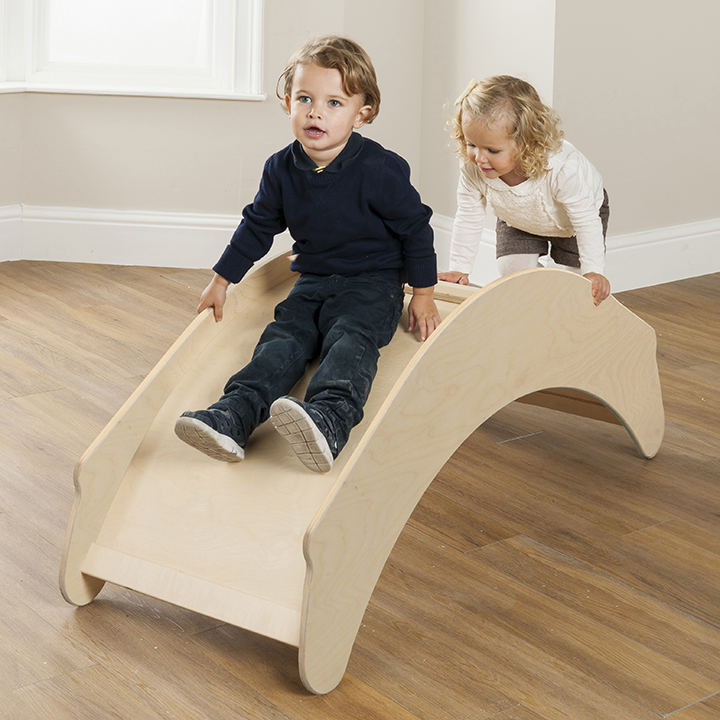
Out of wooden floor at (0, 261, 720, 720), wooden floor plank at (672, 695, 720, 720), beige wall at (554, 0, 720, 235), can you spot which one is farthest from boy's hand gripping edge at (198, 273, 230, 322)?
beige wall at (554, 0, 720, 235)

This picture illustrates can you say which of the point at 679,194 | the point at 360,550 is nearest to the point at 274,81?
the point at 679,194

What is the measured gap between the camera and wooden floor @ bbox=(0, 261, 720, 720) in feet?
3.58

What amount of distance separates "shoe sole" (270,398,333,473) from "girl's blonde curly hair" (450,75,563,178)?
662 millimetres

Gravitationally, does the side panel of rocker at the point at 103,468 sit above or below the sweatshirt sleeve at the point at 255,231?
below

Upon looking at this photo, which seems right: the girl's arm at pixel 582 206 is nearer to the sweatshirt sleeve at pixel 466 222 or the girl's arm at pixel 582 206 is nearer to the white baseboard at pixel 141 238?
the sweatshirt sleeve at pixel 466 222

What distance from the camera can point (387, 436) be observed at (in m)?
1.13

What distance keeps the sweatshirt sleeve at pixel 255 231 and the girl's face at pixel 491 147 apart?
1.14 ft

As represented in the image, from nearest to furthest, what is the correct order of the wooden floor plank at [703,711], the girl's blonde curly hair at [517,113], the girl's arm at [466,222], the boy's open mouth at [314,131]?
the wooden floor plank at [703,711], the boy's open mouth at [314,131], the girl's blonde curly hair at [517,113], the girl's arm at [466,222]

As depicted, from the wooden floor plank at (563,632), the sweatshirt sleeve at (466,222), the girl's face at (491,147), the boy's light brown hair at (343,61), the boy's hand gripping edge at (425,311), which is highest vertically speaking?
the boy's light brown hair at (343,61)

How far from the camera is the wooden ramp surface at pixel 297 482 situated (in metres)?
1.10

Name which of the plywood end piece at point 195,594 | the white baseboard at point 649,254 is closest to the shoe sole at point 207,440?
the plywood end piece at point 195,594

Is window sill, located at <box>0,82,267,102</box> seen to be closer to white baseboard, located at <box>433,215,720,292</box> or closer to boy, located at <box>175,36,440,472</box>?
white baseboard, located at <box>433,215,720,292</box>

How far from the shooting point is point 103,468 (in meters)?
1.23

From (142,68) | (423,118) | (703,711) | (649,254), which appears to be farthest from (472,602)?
(142,68)
